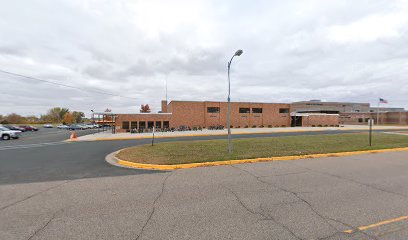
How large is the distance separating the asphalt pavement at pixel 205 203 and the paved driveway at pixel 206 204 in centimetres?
2

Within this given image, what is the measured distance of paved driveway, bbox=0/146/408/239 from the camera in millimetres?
3162

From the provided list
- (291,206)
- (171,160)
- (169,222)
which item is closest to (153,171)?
(171,160)

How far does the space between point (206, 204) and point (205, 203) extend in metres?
0.06

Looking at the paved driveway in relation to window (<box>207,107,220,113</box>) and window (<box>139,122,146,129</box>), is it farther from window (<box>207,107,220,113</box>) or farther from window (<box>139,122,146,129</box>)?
window (<box>207,107,220,113</box>)

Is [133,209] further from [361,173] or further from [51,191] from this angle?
[361,173]

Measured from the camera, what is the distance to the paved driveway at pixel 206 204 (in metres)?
3.16

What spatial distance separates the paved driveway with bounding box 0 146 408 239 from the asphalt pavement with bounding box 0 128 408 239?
0.02m

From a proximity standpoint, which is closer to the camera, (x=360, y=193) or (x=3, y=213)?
(x=3, y=213)

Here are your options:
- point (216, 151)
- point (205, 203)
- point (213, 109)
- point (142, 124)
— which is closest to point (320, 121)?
point (213, 109)

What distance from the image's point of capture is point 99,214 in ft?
12.4

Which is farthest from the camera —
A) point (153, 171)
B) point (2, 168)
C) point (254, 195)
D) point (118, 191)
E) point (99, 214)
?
point (2, 168)

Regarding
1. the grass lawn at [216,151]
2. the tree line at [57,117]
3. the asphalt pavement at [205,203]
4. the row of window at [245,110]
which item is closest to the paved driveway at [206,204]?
the asphalt pavement at [205,203]

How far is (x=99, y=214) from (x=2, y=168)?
7.45 m

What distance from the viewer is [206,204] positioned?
4191 mm
